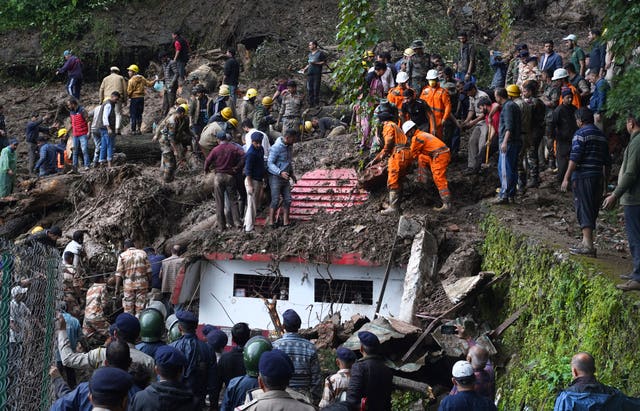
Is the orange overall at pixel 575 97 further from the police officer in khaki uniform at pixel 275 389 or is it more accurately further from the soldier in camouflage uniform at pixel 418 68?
the police officer in khaki uniform at pixel 275 389

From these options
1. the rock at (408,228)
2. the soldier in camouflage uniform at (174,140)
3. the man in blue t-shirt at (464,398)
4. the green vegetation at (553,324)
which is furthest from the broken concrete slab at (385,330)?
the soldier in camouflage uniform at (174,140)

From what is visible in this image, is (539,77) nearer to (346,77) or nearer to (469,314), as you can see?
(346,77)

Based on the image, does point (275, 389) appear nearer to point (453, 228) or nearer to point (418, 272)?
point (418, 272)

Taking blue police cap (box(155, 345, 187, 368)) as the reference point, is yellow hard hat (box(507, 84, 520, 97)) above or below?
above

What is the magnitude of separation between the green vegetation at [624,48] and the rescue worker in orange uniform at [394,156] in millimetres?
4660

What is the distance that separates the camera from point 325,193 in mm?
16750

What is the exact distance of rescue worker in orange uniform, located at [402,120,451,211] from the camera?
14.7 m

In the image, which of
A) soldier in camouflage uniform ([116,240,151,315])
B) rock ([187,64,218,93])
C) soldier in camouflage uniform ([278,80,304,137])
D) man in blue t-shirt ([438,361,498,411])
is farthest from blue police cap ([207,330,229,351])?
rock ([187,64,218,93])

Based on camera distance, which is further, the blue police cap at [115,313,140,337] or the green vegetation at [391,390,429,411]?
the green vegetation at [391,390,429,411]

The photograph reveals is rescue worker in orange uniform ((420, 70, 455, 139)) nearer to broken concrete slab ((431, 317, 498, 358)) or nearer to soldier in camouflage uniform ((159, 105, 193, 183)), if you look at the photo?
broken concrete slab ((431, 317, 498, 358))

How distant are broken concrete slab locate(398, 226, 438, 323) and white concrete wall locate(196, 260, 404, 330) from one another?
80 cm

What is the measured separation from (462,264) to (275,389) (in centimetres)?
774

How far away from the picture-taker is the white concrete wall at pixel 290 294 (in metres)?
14.6

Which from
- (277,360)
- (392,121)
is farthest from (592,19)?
(277,360)
